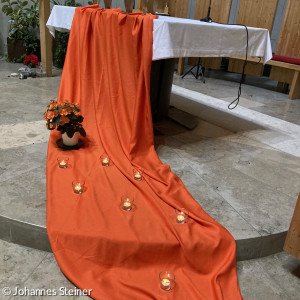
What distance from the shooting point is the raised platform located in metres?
1.81

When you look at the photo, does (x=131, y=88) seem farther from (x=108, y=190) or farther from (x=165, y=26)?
(x=108, y=190)

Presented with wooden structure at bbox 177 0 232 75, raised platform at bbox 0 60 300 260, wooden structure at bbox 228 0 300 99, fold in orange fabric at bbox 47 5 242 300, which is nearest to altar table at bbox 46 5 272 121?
fold in orange fabric at bbox 47 5 242 300

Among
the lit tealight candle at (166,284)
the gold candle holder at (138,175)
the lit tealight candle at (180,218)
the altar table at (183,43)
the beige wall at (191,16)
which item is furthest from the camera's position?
the beige wall at (191,16)

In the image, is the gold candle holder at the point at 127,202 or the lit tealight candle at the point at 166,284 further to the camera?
the gold candle holder at the point at 127,202

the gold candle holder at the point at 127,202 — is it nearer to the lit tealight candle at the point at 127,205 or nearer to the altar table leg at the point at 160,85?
the lit tealight candle at the point at 127,205

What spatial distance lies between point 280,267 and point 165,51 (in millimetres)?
1511

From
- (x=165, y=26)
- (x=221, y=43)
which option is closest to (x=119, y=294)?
(x=165, y=26)

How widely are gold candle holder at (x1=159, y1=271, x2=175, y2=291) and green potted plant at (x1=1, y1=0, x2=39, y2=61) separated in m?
5.50

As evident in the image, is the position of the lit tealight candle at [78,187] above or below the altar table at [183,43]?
below

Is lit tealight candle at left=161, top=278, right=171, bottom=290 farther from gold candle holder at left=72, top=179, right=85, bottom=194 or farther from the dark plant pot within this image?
the dark plant pot

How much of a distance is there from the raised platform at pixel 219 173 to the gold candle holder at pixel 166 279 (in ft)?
1.45

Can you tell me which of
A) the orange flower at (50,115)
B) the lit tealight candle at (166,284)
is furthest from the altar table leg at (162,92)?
the lit tealight candle at (166,284)

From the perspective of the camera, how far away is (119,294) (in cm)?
147

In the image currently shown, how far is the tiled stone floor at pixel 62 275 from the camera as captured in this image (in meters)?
1.54
